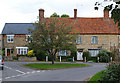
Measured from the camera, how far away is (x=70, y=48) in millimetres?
28453

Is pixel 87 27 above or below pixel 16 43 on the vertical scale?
above

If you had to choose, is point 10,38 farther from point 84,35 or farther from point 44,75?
point 44,75

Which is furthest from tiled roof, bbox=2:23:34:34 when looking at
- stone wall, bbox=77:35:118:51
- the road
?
the road

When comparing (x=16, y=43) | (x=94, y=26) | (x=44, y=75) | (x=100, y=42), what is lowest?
(x=44, y=75)

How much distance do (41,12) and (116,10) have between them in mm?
38739

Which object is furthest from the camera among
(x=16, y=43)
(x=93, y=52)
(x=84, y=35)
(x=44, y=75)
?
(x=16, y=43)

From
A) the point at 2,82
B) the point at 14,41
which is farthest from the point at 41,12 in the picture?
the point at 2,82

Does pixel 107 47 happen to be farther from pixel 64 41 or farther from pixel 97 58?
pixel 64 41

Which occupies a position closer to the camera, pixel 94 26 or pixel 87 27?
pixel 87 27

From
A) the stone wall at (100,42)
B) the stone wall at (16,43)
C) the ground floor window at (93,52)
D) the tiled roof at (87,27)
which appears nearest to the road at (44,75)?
the ground floor window at (93,52)

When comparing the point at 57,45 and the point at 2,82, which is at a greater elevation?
the point at 57,45

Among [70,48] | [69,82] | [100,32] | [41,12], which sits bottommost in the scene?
[69,82]

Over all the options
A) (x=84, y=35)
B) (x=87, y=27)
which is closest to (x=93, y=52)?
(x=84, y=35)

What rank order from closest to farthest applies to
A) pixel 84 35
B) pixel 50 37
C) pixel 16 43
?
pixel 50 37, pixel 84 35, pixel 16 43
